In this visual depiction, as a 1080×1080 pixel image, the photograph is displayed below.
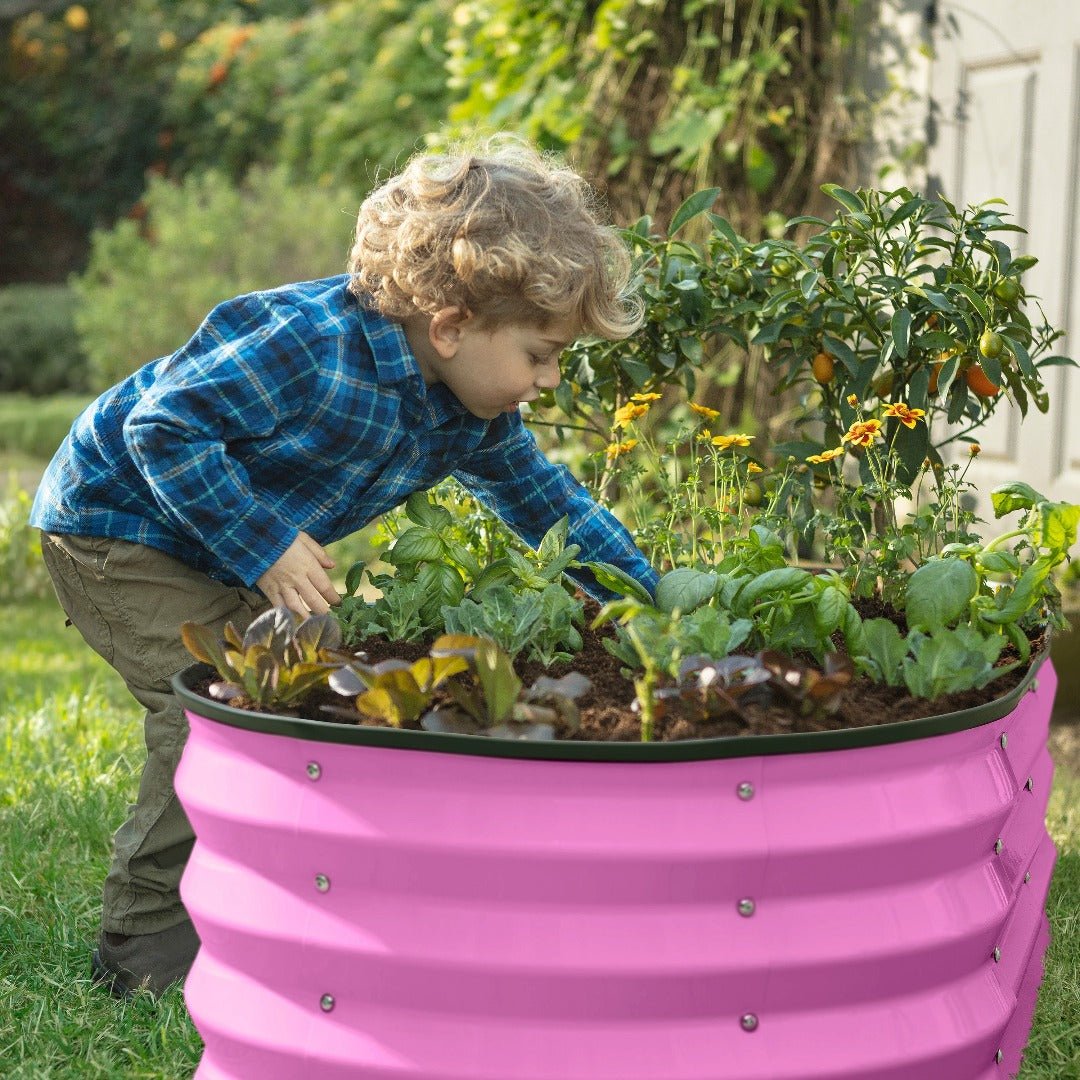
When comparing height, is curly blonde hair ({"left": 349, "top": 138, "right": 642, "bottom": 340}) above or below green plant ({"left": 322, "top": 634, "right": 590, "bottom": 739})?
above

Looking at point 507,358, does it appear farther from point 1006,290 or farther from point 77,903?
point 77,903

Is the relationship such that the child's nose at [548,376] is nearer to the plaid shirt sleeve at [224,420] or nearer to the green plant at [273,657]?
the plaid shirt sleeve at [224,420]

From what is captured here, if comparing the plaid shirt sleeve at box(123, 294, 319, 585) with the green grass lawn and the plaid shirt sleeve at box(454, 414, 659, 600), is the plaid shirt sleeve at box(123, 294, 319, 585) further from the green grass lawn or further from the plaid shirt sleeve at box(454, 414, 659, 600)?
the green grass lawn

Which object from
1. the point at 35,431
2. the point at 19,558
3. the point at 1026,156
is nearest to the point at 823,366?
the point at 1026,156

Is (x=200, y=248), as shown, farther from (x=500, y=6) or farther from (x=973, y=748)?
(x=973, y=748)

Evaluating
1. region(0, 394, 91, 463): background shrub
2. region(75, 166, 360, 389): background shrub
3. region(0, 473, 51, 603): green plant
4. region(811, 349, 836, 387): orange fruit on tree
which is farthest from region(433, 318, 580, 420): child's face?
region(0, 394, 91, 463): background shrub

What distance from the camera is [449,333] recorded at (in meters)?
1.99

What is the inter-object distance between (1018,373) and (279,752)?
4.81 feet

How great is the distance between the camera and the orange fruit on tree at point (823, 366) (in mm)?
2438

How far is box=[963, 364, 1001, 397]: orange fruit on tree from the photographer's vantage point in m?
2.31

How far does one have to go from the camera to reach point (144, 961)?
83.1 inches

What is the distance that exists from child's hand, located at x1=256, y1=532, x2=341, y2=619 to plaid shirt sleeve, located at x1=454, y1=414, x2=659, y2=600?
45 centimetres

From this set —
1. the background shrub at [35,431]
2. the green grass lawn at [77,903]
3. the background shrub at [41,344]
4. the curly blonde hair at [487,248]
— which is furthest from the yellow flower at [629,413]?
the background shrub at [41,344]

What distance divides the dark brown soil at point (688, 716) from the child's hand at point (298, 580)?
10cm
